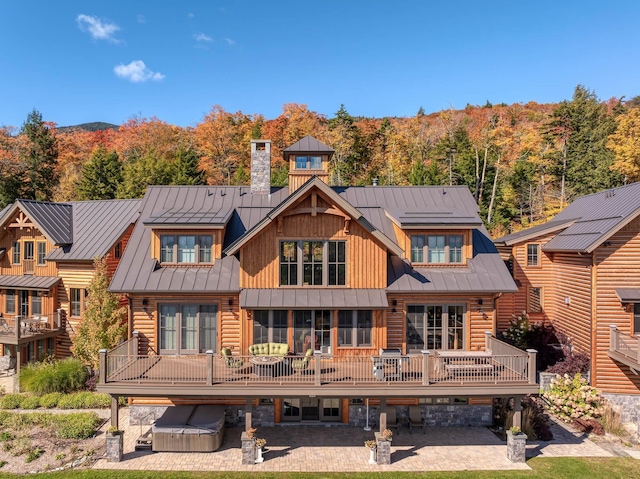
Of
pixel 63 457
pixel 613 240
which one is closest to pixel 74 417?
pixel 63 457

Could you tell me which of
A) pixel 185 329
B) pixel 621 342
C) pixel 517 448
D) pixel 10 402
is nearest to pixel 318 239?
pixel 185 329

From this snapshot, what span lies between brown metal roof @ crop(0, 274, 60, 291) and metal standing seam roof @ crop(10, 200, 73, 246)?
6.70 ft

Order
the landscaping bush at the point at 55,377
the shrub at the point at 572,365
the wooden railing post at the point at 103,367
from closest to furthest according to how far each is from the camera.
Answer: the wooden railing post at the point at 103,367 → the shrub at the point at 572,365 → the landscaping bush at the point at 55,377

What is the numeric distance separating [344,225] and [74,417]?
41.2ft

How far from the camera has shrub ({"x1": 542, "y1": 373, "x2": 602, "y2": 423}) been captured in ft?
49.7

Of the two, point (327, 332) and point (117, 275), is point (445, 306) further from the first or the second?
point (117, 275)

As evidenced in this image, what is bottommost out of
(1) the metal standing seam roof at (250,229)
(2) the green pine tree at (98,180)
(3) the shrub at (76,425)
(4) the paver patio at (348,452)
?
(4) the paver patio at (348,452)

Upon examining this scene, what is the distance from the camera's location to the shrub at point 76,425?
13.7 meters

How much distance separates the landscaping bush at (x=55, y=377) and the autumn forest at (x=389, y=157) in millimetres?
20160

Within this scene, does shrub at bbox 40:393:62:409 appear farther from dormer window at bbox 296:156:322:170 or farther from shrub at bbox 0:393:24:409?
dormer window at bbox 296:156:322:170

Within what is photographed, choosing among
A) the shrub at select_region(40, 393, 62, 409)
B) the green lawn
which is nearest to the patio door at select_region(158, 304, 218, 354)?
the green lawn

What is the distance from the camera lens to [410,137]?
4331 cm

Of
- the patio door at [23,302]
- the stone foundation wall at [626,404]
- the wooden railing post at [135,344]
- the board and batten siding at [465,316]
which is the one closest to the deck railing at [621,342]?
the stone foundation wall at [626,404]

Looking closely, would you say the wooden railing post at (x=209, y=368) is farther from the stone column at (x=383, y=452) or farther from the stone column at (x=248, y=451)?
the stone column at (x=383, y=452)
